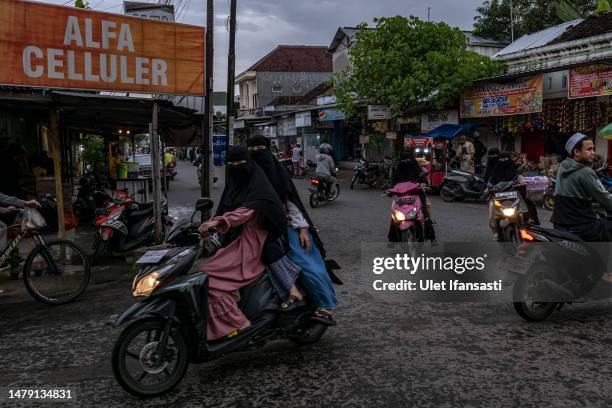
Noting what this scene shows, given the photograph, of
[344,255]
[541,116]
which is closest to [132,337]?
[344,255]

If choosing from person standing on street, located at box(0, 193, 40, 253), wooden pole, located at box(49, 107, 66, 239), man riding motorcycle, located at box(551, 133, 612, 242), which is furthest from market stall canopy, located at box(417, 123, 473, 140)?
person standing on street, located at box(0, 193, 40, 253)

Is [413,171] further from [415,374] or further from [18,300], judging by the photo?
[18,300]

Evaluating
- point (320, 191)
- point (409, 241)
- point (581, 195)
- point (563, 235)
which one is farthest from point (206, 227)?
point (320, 191)

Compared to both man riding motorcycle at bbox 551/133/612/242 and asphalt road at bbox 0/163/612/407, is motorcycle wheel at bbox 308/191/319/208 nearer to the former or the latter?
asphalt road at bbox 0/163/612/407

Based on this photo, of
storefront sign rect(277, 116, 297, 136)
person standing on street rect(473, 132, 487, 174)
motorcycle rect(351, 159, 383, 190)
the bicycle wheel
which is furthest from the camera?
storefront sign rect(277, 116, 297, 136)

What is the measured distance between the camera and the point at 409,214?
8.02m

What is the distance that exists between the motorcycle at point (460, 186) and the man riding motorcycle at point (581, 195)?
10.4 metres

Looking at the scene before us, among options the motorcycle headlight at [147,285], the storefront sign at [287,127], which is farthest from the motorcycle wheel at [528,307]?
the storefront sign at [287,127]

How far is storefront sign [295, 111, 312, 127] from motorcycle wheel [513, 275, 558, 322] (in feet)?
87.7

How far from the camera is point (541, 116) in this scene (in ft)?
56.6

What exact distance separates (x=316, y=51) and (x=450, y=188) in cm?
4151

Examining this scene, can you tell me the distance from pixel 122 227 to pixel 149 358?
522cm

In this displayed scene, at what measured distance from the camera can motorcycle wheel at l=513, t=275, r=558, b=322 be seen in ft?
16.6

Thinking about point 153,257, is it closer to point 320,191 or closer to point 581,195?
point 581,195
